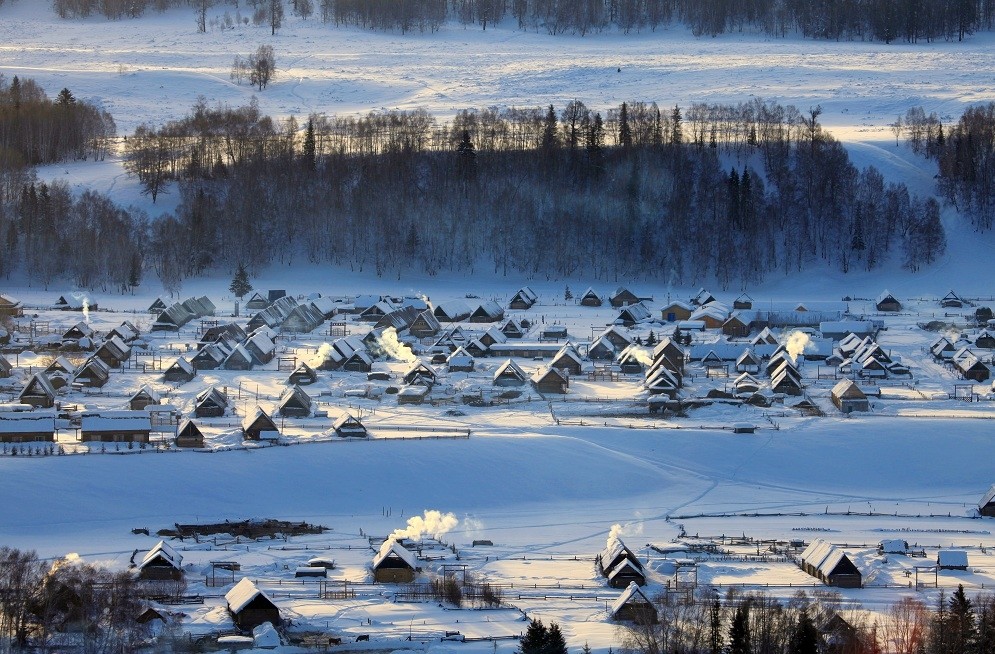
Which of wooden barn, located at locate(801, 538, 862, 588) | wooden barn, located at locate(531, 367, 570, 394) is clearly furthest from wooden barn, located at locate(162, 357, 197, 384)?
wooden barn, located at locate(801, 538, 862, 588)

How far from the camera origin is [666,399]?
1428 inches

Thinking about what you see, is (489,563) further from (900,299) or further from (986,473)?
(900,299)

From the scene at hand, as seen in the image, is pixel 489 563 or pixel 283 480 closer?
pixel 489 563

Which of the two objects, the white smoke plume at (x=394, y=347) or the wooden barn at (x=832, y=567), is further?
the white smoke plume at (x=394, y=347)

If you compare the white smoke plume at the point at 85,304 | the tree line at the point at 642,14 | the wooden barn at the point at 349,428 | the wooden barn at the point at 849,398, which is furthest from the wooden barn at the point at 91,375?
the tree line at the point at 642,14

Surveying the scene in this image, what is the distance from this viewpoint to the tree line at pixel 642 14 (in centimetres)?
9569

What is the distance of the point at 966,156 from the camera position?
66000mm

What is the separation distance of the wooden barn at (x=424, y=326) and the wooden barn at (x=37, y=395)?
13.9 m

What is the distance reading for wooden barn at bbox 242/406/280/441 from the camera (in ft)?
105

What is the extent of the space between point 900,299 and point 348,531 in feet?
110

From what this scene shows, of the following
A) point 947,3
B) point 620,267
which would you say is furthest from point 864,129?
point 947,3

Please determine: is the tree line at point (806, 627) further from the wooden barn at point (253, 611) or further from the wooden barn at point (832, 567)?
the wooden barn at point (253, 611)

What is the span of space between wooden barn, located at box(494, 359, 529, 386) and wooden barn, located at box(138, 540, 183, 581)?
1609 cm

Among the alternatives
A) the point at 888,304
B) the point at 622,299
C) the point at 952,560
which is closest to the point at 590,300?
the point at 622,299
